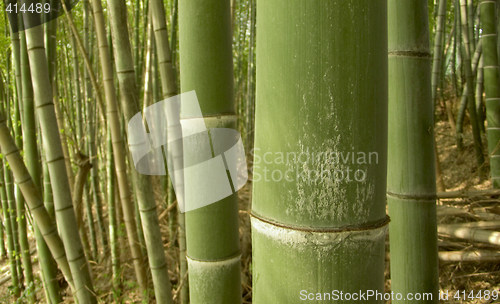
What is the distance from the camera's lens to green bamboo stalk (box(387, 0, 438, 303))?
36.5 inches

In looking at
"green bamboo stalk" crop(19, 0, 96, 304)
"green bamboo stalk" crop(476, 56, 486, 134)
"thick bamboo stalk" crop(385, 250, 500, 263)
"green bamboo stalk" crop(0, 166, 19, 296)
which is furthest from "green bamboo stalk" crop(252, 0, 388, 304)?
"green bamboo stalk" crop(476, 56, 486, 134)

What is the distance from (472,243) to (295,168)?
7.08 feet

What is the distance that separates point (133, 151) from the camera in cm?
150

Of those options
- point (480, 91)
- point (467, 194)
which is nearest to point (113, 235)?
point (467, 194)

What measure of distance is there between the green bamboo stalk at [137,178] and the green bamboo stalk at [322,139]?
977 millimetres

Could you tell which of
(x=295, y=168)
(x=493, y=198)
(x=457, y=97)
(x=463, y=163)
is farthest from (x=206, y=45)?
(x=457, y=97)

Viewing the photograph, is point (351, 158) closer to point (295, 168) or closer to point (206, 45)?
point (295, 168)

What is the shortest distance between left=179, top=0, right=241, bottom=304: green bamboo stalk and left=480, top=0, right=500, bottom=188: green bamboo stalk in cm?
227

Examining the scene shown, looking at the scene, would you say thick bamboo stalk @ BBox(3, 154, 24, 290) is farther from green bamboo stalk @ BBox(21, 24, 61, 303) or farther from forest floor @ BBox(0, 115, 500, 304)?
green bamboo stalk @ BBox(21, 24, 61, 303)

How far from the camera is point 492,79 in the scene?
254 centimetres

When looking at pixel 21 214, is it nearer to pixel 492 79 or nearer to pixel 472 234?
pixel 472 234

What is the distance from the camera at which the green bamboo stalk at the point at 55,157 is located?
1.36 metres

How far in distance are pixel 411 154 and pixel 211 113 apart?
21.8 inches

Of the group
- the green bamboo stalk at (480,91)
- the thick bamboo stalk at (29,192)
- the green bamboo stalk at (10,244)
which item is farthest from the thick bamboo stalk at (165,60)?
the green bamboo stalk at (480,91)
